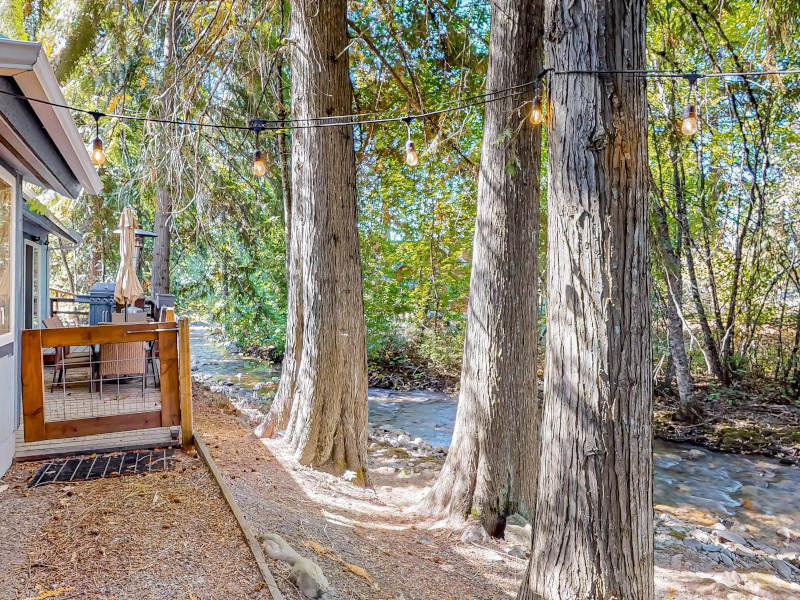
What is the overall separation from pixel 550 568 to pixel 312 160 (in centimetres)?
401

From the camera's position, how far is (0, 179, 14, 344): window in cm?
398

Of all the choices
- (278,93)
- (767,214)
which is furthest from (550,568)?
(767,214)

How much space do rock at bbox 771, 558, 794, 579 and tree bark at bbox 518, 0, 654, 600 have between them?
2846 mm

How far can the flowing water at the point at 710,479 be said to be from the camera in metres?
5.32

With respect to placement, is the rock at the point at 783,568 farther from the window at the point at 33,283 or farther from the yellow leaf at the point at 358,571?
the window at the point at 33,283

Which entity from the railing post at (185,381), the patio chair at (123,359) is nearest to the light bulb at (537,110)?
the railing post at (185,381)

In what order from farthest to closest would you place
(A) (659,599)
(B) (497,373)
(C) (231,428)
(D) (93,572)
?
1. (C) (231,428)
2. (B) (497,373)
3. (A) (659,599)
4. (D) (93,572)

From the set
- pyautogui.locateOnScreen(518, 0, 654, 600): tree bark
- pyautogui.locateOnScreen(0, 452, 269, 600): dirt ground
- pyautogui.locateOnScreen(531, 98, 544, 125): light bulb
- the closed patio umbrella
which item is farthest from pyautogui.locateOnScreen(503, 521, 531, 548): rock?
the closed patio umbrella

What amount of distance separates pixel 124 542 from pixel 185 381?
1679mm

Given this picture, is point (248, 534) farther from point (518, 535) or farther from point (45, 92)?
point (45, 92)

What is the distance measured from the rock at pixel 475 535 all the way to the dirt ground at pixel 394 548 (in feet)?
0.12

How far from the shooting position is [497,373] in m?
3.91

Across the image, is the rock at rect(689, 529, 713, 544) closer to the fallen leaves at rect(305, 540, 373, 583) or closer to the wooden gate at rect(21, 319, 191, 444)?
the fallen leaves at rect(305, 540, 373, 583)

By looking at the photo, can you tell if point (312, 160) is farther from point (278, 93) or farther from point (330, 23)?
point (278, 93)
